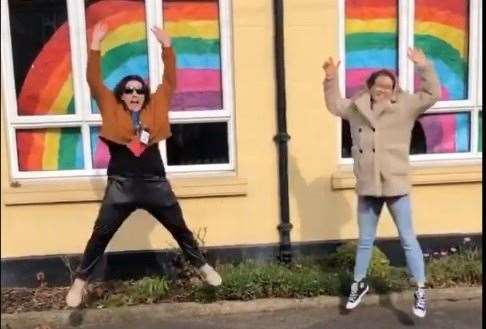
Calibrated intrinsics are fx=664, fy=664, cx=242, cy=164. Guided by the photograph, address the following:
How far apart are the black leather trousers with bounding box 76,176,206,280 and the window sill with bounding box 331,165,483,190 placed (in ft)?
5.09

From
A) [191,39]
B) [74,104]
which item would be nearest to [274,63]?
[191,39]

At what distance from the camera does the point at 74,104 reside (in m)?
5.36

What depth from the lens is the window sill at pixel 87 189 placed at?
5.24 metres

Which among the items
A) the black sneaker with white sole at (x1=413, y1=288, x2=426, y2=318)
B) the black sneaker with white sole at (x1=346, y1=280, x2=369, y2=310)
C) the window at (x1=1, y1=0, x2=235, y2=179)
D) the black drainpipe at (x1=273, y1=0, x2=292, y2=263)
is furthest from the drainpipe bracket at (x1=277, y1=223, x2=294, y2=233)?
the black sneaker with white sole at (x1=413, y1=288, x2=426, y2=318)

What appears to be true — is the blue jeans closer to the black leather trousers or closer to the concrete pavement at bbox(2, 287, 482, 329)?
the concrete pavement at bbox(2, 287, 482, 329)

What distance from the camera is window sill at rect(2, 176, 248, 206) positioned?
5.24m

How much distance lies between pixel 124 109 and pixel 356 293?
2.04 m

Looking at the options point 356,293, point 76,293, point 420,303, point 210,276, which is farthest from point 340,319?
point 76,293

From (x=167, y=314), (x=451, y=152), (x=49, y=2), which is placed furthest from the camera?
(x=451, y=152)

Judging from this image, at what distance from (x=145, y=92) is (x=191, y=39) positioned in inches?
43.2

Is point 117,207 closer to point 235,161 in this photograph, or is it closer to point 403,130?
point 235,161

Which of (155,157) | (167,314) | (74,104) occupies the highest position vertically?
(74,104)

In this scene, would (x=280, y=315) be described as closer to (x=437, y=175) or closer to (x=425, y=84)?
(x=437, y=175)

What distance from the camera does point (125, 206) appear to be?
4438 mm
